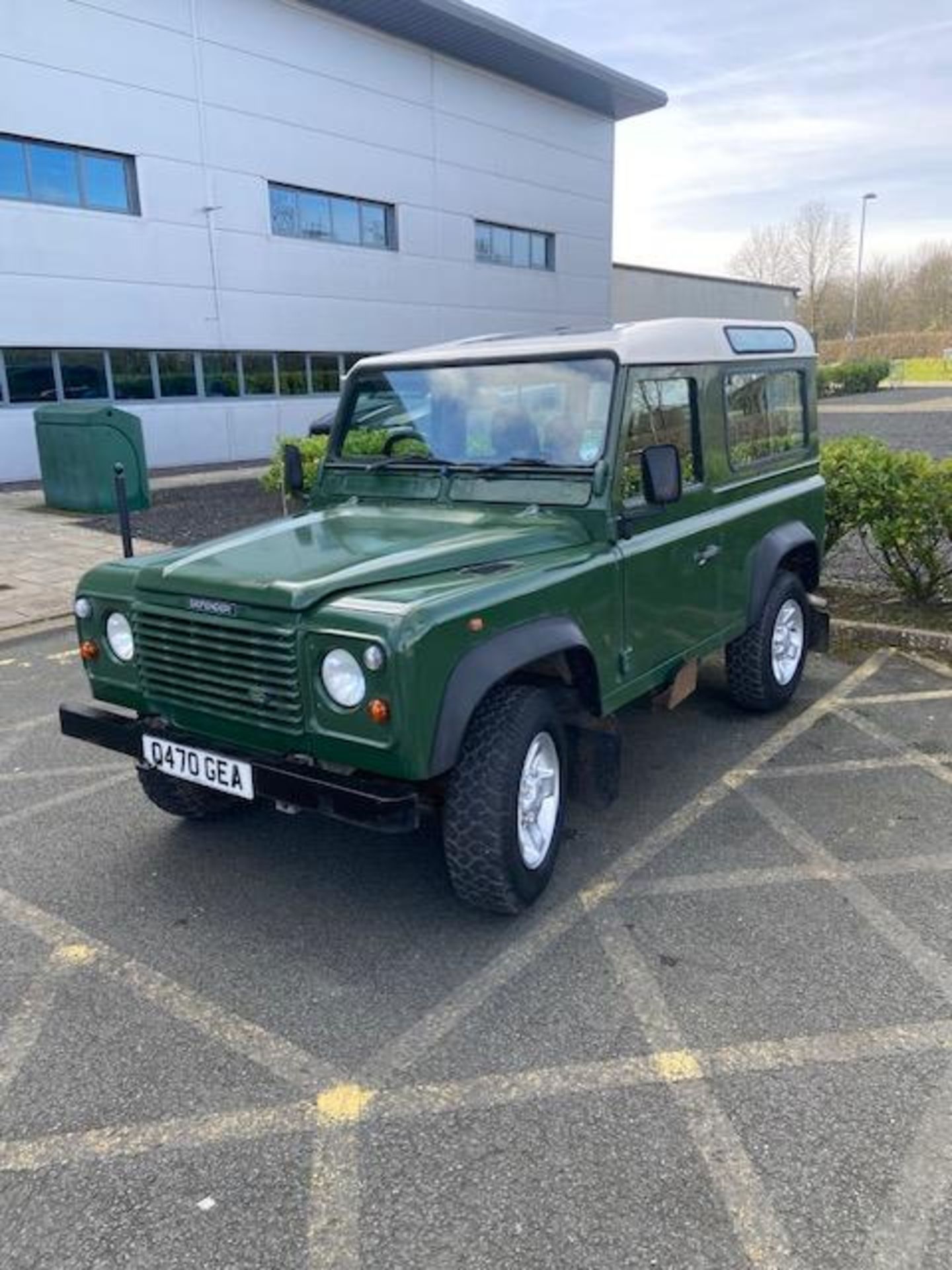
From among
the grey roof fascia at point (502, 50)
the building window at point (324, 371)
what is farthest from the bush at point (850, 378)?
the building window at point (324, 371)

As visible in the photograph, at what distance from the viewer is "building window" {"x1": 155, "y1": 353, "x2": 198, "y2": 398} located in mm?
17969

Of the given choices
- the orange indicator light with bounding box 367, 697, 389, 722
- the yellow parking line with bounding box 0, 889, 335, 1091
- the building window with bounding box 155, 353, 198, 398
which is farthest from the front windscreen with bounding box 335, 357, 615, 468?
the building window with bounding box 155, 353, 198, 398

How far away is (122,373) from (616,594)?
1591 cm

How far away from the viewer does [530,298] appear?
82.6 feet

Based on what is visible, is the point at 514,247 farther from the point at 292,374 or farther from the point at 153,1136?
the point at 153,1136

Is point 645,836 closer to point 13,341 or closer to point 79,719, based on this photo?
A: point 79,719

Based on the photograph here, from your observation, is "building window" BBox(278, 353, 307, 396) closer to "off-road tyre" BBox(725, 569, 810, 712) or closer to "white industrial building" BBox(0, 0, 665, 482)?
"white industrial building" BBox(0, 0, 665, 482)

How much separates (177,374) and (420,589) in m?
16.9

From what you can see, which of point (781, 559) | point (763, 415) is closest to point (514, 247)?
point (763, 415)

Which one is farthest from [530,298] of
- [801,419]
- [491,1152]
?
[491,1152]

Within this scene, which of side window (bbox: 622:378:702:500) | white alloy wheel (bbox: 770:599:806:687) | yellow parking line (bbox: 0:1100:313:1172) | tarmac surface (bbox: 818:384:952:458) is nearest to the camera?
yellow parking line (bbox: 0:1100:313:1172)

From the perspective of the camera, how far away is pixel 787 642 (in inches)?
215

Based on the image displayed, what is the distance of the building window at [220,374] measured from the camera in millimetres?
18703

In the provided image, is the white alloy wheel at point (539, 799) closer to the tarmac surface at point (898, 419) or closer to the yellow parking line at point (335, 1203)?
the yellow parking line at point (335, 1203)
